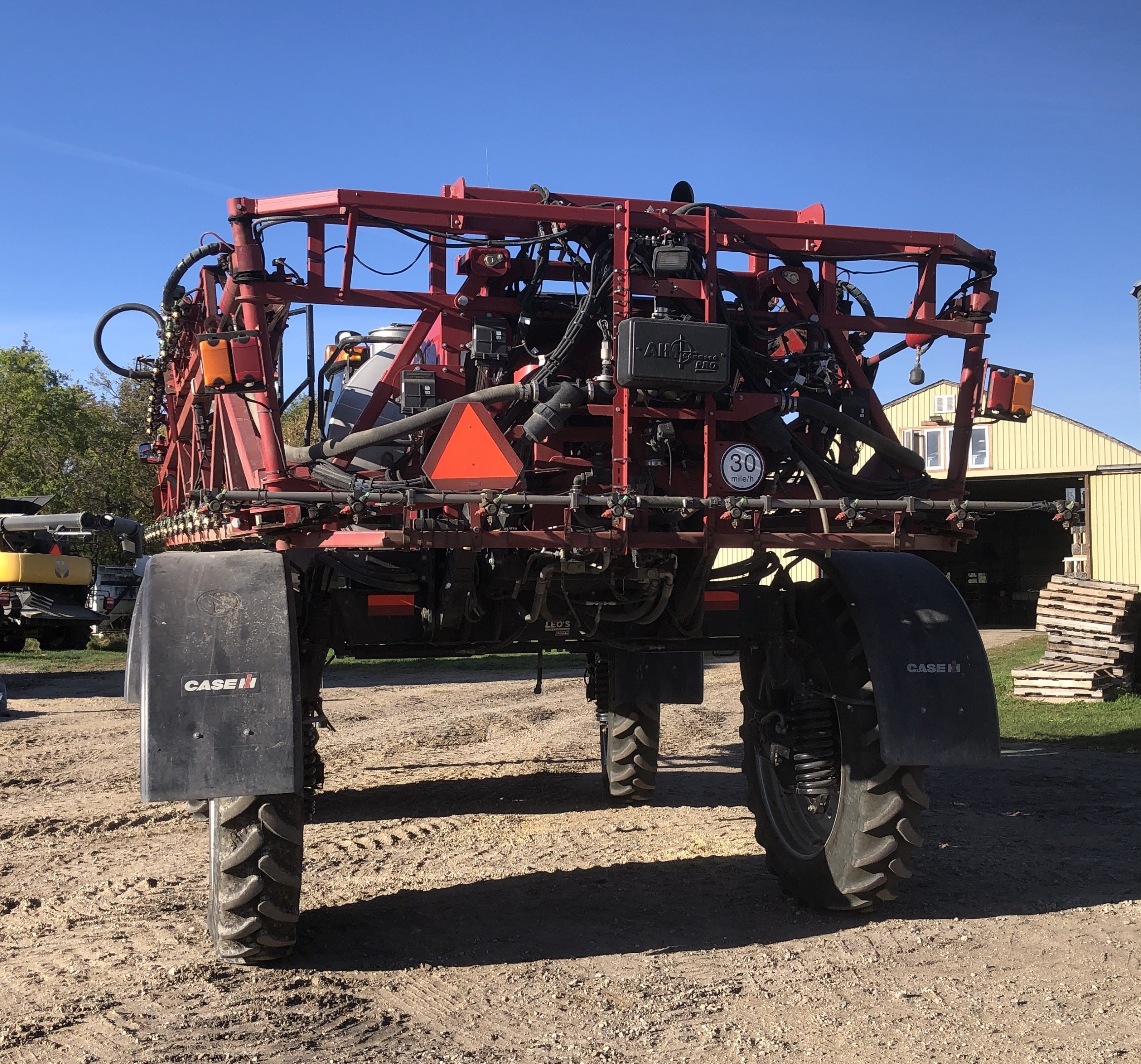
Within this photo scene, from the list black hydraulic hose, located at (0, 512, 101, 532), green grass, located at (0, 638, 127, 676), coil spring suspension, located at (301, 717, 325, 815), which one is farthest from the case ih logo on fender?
black hydraulic hose, located at (0, 512, 101, 532)

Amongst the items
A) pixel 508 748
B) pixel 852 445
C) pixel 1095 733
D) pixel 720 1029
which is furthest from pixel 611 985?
pixel 1095 733

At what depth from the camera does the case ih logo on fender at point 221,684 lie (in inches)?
176

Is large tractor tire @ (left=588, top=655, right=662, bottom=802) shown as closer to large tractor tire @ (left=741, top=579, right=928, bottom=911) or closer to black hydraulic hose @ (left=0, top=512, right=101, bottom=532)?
large tractor tire @ (left=741, top=579, right=928, bottom=911)

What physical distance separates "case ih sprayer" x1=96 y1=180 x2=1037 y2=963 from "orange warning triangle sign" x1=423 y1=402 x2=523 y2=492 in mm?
12

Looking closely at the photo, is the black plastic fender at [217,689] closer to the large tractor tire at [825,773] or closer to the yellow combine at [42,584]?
the large tractor tire at [825,773]

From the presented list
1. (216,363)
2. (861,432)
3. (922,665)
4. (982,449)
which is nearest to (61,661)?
(216,363)

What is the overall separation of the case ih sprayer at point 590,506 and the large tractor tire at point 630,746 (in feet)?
6.93

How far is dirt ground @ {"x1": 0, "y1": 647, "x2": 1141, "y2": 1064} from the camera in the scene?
400 centimetres

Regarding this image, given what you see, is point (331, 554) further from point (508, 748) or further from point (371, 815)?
point (508, 748)

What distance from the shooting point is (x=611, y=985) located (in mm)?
4535

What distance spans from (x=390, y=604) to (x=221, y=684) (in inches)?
74.1

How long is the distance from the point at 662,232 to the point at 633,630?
242cm

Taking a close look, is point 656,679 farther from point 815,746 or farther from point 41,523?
point 41,523

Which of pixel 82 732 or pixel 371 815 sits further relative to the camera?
pixel 82 732
